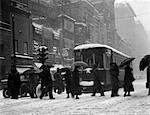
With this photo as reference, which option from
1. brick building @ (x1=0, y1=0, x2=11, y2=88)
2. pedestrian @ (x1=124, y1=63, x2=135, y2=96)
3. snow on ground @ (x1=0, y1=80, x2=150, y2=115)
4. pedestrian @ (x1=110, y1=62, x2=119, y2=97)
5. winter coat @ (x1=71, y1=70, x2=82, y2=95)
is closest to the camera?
snow on ground @ (x1=0, y1=80, x2=150, y2=115)

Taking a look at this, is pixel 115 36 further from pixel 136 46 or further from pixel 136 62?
pixel 136 46

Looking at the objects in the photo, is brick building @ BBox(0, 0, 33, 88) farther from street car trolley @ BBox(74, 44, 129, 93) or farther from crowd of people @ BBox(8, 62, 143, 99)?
crowd of people @ BBox(8, 62, 143, 99)

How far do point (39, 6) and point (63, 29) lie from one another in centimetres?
512

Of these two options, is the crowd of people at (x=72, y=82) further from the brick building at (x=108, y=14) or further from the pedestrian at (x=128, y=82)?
the brick building at (x=108, y=14)

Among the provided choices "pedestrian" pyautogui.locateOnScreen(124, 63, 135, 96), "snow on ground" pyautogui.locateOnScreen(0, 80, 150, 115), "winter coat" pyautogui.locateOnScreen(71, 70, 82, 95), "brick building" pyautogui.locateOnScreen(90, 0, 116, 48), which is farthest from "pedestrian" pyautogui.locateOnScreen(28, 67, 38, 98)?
"brick building" pyautogui.locateOnScreen(90, 0, 116, 48)

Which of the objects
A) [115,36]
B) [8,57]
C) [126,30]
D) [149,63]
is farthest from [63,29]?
[126,30]

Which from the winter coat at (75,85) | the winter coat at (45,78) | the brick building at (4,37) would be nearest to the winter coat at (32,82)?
the winter coat at (45,78)

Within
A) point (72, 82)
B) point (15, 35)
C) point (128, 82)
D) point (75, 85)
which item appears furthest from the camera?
point (15, 35)

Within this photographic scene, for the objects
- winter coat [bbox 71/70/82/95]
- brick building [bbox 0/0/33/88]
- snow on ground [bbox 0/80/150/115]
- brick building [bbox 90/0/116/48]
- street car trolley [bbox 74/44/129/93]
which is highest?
brick building [bbox 90/0/116/48]

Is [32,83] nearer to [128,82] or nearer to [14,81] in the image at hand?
[14,81]

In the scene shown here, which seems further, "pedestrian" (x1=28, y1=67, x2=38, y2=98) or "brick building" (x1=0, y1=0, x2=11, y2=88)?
"brick building" (x1=0, y1=0, x2=11, y2=88)

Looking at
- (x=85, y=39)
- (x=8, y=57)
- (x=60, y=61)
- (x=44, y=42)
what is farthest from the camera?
(x=85, y=39)

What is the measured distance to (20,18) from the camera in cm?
3744

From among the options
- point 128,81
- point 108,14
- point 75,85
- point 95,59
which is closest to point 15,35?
point 95,59
